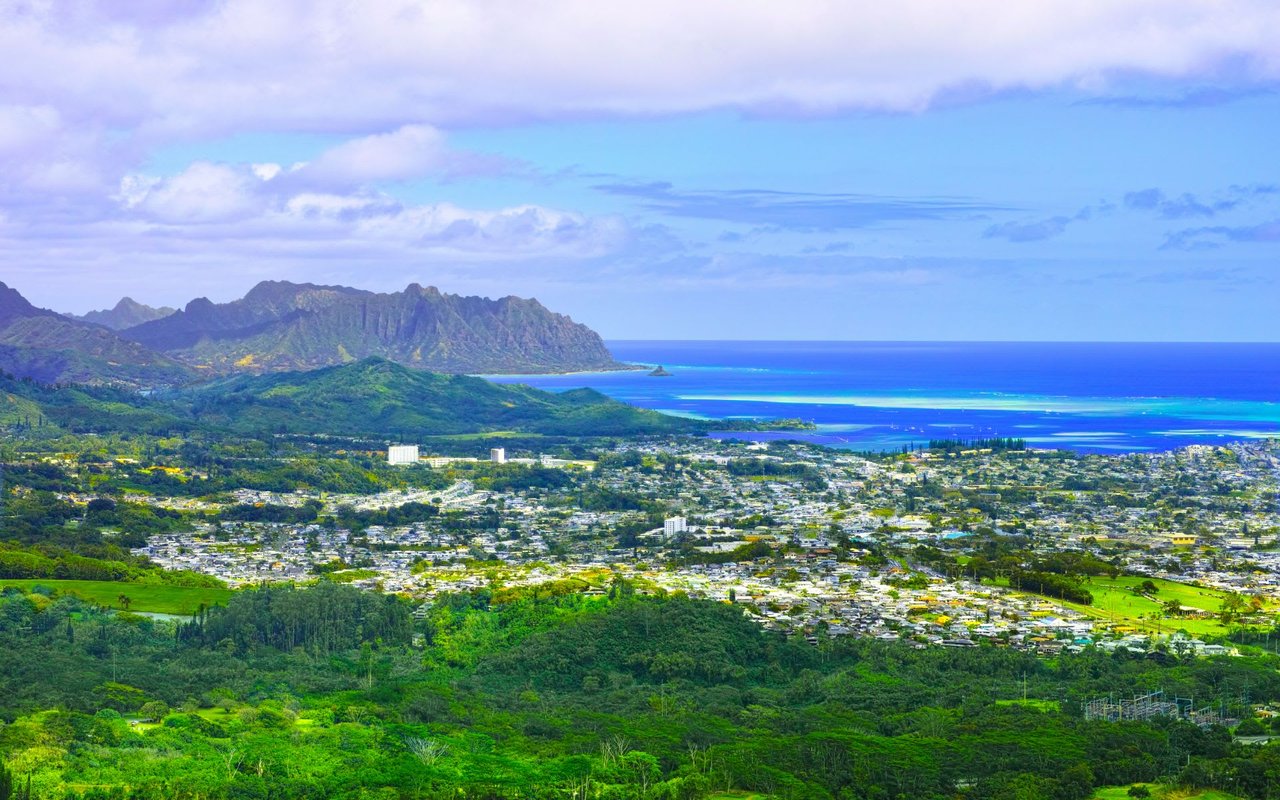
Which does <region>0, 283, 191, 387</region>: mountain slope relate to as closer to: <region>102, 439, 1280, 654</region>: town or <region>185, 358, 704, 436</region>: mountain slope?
<region>185, 358, 704, 436</region>: mountain slope

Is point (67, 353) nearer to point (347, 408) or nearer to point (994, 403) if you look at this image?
point (347, 408)

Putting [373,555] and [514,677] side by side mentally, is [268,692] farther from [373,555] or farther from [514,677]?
[373,555]

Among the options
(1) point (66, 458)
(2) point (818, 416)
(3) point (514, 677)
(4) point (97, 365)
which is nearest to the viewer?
(3) point (514, 677)

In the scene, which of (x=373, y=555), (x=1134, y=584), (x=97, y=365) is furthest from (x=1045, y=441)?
(x=97, y=365)

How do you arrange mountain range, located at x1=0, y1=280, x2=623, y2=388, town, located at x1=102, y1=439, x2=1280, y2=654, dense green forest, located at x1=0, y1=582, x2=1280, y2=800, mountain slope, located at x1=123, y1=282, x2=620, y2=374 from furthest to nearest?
mountain slope, located at x1=123, y1=282, x2=620, y2=374
mountain range, located at x1=0, y1=280, x2=623, y2=388
town, located at x1=102, y1=439, x2=1280, y2=654
dense green forest, located at x1=0, y1=582, x2=1280, y2=800

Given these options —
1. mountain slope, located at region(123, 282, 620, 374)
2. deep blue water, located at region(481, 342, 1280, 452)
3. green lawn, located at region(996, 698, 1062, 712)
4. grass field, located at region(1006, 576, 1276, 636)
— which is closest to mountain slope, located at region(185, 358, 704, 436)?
deep blue water, located at region(481, 342, 1280, 452)

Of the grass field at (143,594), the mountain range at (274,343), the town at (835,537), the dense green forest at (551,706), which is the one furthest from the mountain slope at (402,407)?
the dense green forest at (551,706)

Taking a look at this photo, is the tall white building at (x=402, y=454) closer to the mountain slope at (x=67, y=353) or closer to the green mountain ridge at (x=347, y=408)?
the green mountain ridge at (x=347, y=408)
